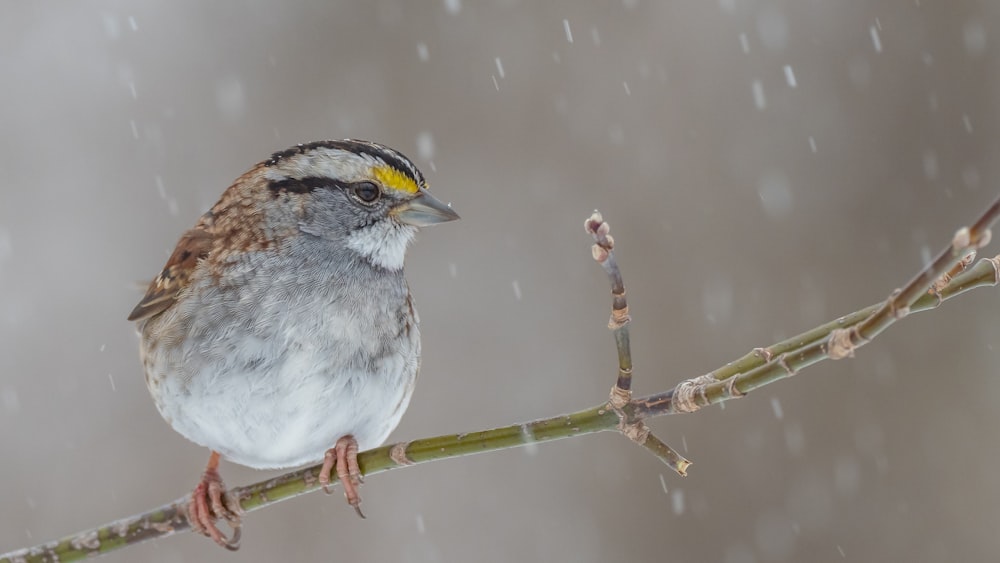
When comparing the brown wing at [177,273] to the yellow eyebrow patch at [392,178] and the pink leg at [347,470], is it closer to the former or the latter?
the yellow eyebrow patch at [392,178]

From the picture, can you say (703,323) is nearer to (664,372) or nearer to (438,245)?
(664,372)

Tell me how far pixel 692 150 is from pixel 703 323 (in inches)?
57.8

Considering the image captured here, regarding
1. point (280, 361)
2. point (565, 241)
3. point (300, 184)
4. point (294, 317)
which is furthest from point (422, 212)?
point (565, 241)

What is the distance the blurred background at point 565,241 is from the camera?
7020 millimetres

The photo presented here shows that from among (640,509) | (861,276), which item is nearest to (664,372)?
(640,509)

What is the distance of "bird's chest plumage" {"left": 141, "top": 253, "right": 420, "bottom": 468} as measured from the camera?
131 inches

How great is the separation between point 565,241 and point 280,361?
5.18 m

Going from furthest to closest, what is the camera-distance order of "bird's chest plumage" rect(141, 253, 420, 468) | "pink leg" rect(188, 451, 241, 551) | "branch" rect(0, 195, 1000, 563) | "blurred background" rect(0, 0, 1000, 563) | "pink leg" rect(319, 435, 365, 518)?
1. "blurred background" rect(0, 0, 1000, 563)
2. "pink leg" rect(188, 451, 241, 551)
3. "bird's chest plumage" rect(141, 253, 420, 468)
4. "pink leg" rect(319, 435, 365, 518)
5. "branch" rect(0, 195, 1000, 563)

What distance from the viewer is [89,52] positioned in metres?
9.50

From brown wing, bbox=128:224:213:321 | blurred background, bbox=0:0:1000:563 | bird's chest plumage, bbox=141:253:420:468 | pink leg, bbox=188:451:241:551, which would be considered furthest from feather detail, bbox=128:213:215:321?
blurred background, bbox=0:0:1000:563

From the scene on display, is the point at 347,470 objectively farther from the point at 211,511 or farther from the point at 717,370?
the point at 717,370

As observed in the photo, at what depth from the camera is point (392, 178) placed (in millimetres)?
3525

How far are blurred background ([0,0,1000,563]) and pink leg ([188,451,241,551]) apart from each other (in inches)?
135

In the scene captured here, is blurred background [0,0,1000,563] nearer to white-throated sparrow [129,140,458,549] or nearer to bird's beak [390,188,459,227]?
white-throated sparrow [129,140,458,549]
